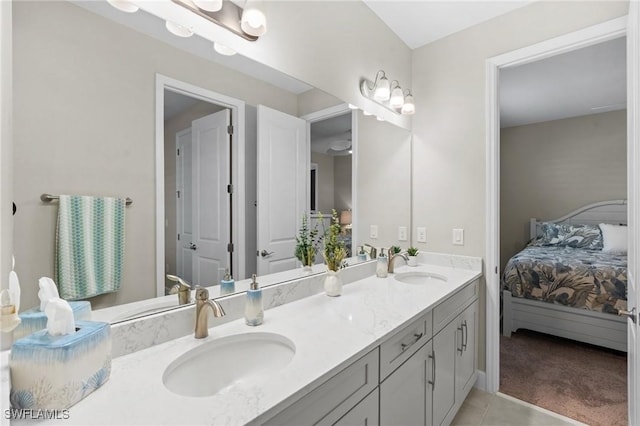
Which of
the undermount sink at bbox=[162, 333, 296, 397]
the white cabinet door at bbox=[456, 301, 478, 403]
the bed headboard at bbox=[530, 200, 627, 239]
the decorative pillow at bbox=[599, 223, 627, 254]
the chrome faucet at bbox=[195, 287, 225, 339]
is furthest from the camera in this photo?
the bed headboard at bbox=[530, 200, 627, 239]

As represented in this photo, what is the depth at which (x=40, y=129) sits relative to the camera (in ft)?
2.72

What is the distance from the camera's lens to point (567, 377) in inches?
93.7

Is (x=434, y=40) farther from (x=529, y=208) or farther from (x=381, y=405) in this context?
(x=529, y=208)

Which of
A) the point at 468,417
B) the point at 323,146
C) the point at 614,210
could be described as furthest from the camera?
the point at 614,210

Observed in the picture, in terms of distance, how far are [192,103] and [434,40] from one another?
2.11m

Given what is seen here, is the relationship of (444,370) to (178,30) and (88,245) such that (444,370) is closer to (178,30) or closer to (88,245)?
(88,245)

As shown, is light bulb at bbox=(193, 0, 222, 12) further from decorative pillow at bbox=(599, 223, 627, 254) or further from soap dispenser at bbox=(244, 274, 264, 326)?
decorative pillow at bbox=(599, 223, 627, 254)

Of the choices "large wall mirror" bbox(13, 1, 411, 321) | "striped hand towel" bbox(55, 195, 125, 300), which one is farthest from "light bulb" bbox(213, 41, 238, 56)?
"striped hand towel" bbox(55, 195, 125, 300)

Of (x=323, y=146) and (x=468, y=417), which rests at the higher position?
(x=323, y=146)

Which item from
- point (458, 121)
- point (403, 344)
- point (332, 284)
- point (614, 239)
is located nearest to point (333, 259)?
point (332, 284)

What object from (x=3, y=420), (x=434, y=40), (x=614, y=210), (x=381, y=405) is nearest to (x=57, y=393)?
(x=3, y=420)

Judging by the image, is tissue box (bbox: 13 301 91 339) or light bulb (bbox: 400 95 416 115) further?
light bulb (bbox: 400 95 416 115)

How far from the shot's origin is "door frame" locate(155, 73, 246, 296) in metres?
1.07

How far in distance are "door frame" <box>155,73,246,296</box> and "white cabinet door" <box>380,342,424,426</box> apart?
0.77 metres
